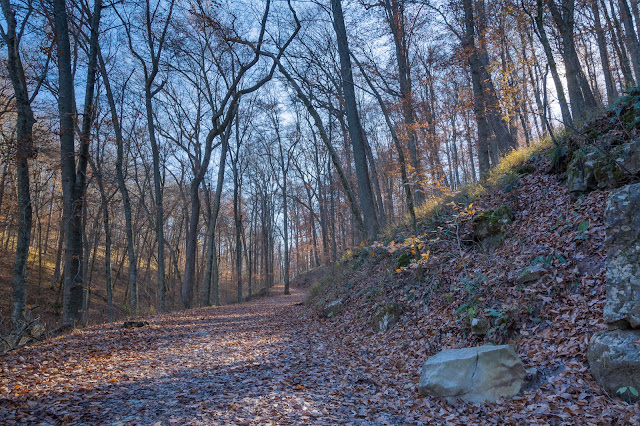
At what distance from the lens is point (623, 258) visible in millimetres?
3668

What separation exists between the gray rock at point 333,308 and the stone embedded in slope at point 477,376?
5.57 meters

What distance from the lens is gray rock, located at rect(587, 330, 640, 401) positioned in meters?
3.14

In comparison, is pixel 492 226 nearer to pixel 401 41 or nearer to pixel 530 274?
pixel 530 274

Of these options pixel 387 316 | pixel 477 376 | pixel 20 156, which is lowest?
pixel 477 376

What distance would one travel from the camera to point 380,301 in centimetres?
801

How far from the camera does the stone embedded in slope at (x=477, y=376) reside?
12.3 feet

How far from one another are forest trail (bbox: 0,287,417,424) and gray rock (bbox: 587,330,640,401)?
2.00 meters

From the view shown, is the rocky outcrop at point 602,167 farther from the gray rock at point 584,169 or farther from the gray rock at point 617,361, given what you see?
the gray rock at point 617,361

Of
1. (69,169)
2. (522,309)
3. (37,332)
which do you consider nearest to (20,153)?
(69,169)

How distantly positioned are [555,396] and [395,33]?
11.7m

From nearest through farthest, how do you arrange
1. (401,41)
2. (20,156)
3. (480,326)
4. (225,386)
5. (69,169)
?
(225,386) < (480,326) < (20,156) < (69,169) < (401,41)

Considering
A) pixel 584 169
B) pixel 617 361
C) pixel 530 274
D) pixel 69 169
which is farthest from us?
pixel 69 169

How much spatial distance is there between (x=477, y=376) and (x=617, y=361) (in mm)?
1297

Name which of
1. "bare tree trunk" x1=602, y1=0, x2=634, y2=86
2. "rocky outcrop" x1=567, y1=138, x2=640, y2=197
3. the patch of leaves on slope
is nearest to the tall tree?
the patch of leaves on slope
